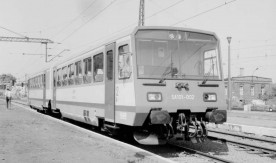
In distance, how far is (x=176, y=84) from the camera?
8.88 metres

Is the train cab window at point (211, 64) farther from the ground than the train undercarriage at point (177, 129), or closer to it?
farther from the ground

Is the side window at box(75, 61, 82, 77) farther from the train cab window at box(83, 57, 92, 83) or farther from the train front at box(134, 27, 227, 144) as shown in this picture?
the train front at box(134, 27, 227, 144)

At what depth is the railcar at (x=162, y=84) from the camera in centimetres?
855

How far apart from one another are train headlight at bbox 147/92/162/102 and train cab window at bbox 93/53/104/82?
8.27ft

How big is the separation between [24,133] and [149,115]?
4727 millimetres

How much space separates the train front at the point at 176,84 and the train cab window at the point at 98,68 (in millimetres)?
2272

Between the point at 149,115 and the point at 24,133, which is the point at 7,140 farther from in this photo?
the point at 149,115

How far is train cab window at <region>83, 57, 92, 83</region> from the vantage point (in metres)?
11.9

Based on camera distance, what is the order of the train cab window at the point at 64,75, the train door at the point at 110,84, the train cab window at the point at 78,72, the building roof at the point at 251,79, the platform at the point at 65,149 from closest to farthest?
1. the platform at the point at 65,149
2. the train door at the point at 110,84
3. the train cab window at the point at 78,72
4. the train cab window at the point at 64,75
5. the building roof at the point at 251,79

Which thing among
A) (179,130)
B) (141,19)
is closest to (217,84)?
(179,130)

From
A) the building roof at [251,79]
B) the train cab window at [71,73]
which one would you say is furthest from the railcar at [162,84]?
the building roof at [251,79]

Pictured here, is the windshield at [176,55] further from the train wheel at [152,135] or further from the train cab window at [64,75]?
the train cab window at [64,75]

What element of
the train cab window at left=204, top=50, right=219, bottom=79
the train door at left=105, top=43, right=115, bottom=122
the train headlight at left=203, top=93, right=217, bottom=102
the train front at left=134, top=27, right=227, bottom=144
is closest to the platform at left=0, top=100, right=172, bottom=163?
the train door at left=105, top=43, right=115, bottom=122

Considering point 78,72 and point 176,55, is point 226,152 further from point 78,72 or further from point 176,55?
point 78,72
